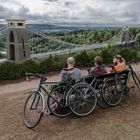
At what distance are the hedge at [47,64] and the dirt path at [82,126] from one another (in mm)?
4699

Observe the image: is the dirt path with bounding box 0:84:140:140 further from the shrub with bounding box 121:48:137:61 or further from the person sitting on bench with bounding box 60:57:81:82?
the shrub with bounding box 121:48:137:61

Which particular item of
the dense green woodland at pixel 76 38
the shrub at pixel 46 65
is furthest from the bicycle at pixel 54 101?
the dense green woodland at pixel 76 38

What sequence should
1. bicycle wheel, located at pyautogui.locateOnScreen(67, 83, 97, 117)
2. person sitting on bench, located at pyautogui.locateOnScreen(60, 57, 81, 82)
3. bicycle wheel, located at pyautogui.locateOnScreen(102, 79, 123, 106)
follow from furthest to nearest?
bicycle wheel, located at pyautogui.locateOnScreen(102, 79, 123, 106)
person sitting on bench, located at pyautogui.locateOnScreen(60, 57, 81, 82)
bicycle wheel, located at pyautogui.locateOnScreen(67, 83, 97, 117)

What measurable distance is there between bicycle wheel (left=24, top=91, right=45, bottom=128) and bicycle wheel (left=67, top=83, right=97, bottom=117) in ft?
1.39

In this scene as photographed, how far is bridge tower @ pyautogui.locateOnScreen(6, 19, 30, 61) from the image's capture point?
1316cm

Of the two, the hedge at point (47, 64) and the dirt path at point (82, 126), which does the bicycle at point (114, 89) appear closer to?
the dirt path at point (82, 126)

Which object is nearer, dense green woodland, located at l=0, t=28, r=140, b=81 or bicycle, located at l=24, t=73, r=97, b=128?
bicycle, located at l=24, t=73, r=97, b=128

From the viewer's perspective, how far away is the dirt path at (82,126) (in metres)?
4.54

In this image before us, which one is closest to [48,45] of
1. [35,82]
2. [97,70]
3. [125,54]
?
[125,54]

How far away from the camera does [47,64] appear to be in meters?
11.4

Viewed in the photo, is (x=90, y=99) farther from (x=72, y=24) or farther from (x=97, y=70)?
(x=72, y=24)

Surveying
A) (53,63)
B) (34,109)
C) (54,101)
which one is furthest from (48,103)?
(53,63)

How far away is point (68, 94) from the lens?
4934mm

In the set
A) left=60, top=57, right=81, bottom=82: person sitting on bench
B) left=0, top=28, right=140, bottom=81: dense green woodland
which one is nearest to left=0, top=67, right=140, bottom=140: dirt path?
left=60, top=57, right=81, bottom=82: person sitting on bench
